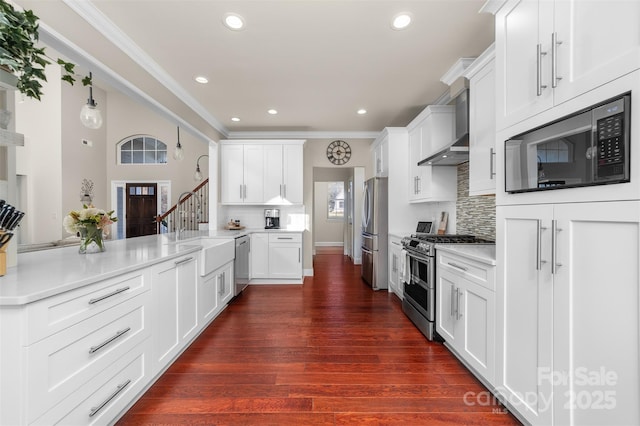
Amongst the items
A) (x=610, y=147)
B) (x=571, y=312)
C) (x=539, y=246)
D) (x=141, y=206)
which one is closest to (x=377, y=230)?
(x=539, y=246)

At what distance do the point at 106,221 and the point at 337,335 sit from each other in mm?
2167

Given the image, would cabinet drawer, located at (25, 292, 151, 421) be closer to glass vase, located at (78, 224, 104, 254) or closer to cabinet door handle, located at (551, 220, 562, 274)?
glass vase, located at (78, 224, 104, 254)

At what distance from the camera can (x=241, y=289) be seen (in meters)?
3.99

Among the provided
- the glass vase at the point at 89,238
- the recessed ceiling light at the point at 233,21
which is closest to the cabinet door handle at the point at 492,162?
the recessed ceiling light at the point at 233,21

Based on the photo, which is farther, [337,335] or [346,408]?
[337,335]

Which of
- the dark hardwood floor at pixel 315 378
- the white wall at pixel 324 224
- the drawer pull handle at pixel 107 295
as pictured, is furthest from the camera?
the white wall at pixel 324 224

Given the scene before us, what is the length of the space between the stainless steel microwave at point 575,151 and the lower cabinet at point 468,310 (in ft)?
2.07

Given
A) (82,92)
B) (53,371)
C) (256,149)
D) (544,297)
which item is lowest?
(53,371)

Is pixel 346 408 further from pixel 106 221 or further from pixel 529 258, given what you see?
pixel 106 221

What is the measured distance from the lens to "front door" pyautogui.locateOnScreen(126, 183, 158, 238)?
7.29 m

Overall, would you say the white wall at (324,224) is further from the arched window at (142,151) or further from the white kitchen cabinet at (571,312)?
the white kitchen cabinet at (571,312)

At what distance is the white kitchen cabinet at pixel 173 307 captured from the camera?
1928 mm

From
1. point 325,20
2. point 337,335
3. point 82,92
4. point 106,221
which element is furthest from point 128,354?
point 82,92

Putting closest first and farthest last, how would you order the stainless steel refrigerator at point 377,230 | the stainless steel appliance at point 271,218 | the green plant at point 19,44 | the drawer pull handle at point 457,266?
the green plant at point 19,44 < the drawer pull handle at point 457,266 < the stainless steel refrigerator at point 377,230 < the stainless steel appliance at point 271,218
